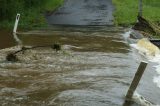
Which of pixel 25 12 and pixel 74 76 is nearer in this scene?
pixel 74 76

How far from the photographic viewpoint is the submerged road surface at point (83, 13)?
32000mm

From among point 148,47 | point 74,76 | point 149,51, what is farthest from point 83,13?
point 74,76

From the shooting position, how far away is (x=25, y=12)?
1252 inches

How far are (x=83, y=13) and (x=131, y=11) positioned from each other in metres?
4.12

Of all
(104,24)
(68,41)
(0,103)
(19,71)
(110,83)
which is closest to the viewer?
(0,103)

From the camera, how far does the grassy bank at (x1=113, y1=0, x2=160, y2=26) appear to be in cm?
3263

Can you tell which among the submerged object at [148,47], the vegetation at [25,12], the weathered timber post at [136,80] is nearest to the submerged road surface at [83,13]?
the vegetation at [25,12]

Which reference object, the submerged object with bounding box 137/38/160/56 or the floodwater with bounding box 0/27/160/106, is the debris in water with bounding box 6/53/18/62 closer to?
the floodwater with bounding box 0/27/160/106

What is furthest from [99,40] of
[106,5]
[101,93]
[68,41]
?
[106,5]

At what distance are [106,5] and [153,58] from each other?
2029 cm

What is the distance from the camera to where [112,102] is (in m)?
11.2

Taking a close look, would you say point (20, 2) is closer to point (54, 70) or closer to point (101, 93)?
point (54, 70)

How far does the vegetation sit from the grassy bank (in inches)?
222

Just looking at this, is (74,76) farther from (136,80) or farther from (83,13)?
(83,13)
